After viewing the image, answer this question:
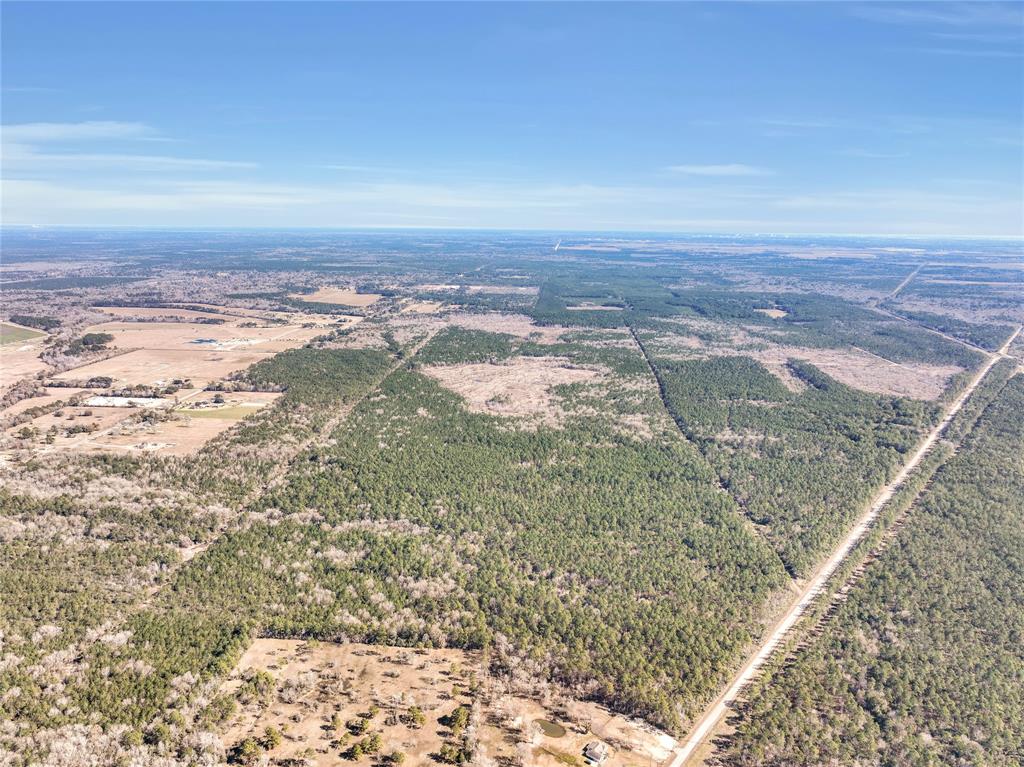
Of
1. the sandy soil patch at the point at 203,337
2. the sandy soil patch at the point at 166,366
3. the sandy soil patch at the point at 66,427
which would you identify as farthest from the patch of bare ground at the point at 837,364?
the sandy soil patch at the point at 66,427

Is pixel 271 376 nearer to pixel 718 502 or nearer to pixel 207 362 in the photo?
pixel 207 362

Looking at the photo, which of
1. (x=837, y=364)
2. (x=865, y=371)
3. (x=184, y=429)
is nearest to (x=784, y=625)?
(x=184, y=429)

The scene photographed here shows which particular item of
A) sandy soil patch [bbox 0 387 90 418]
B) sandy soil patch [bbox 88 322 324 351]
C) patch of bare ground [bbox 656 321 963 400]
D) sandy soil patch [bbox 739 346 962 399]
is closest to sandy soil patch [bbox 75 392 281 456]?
sandy soil patch [bbox 0 387 90 418]

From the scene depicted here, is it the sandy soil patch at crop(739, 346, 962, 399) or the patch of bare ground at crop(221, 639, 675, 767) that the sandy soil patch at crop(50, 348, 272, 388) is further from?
the sandy soil patch at crop(739, 346, 962, 399)

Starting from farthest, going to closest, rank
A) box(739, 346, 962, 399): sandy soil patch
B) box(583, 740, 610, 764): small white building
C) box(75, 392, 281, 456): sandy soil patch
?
box(739, 346, 962, 399): sandy soil patch < box(75, 392, 281, 456): sandy soil patch < box(583, 740, 610, 764): small white building

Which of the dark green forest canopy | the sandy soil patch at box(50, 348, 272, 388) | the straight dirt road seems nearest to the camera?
the dark green forest canopy
